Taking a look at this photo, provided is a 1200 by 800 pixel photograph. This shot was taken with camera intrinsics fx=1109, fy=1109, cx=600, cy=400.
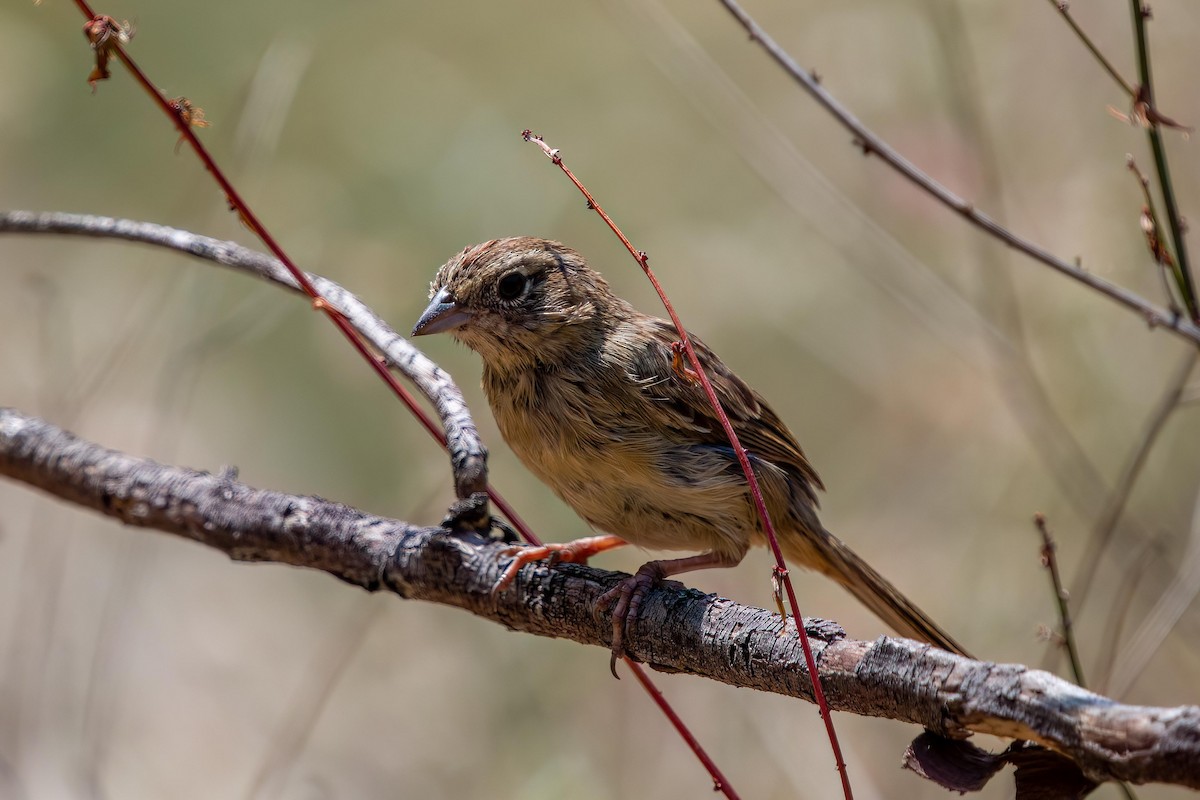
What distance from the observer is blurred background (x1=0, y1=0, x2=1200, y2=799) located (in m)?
5.13

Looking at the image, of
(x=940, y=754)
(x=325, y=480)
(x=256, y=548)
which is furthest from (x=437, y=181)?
(x=940, y=754)

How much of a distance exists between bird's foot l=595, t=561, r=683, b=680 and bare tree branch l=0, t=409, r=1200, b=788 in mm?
30

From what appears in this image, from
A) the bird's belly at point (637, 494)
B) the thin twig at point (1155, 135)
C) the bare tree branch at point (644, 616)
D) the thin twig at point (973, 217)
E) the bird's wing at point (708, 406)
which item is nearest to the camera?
Answer: the bare tree branch at point (644, 616)

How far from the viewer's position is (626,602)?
2.88m

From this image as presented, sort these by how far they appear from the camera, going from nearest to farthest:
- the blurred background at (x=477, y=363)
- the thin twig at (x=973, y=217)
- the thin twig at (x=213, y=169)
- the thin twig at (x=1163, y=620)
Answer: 1. the thin twig at (x=213, y=169)
2. the thin twig at (x=973, y=217)
3. the thin twig at (x=1163, y=620)
4. the blurred background at (x=477, y=363)

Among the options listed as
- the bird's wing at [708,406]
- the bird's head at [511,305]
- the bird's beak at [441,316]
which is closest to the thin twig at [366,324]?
the bird's beak at [441,316]

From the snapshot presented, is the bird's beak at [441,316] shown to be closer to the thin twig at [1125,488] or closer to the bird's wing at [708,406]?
the bird's wing at [708,406]

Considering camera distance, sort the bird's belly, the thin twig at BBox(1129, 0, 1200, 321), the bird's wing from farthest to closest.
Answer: the bird's wing
the bird's belly
the thin twig at BBox(1129, 0, 1200, 321)

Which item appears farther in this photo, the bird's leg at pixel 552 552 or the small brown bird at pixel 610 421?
the small brown bird at pixel 610 421

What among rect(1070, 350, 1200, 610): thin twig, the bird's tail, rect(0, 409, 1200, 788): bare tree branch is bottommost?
rect(0, 409, 1200, 788): bare tree branch

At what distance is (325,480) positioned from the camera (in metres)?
6.27

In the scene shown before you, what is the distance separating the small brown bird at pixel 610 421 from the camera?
3527 mm

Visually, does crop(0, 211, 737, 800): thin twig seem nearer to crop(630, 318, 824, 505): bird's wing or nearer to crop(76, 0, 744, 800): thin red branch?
crop(76, 0, 744, 800): thin red branch

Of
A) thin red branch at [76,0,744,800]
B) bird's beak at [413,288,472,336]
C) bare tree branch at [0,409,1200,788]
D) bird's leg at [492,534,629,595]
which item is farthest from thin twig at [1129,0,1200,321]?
bird's beak at [413,288,472,336]
